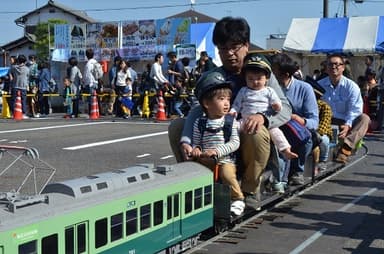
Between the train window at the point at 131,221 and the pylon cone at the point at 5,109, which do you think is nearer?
the train window at the point at 131,221

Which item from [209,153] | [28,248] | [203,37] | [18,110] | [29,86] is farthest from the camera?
[203,37]

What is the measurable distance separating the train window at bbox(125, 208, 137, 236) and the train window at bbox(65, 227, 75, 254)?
0.67 meters

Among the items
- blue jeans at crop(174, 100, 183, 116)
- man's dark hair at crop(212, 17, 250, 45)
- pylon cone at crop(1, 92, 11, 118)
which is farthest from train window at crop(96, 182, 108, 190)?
pylon cone at crop(1, 92, 11, 118)

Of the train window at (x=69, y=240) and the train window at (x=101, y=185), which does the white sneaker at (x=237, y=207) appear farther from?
the train window at (x=69, y=240)

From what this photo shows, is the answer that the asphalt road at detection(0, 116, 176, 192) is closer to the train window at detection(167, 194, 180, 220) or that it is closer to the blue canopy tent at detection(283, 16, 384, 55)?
the train window at detection(167, 194, 180, 220)

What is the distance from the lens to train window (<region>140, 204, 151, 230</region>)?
16.7 ft

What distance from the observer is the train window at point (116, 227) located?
4.72 m

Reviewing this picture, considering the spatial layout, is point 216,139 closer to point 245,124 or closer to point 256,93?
point 245,124

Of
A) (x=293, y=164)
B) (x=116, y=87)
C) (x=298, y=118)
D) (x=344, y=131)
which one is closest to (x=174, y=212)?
(x=298, y=118)

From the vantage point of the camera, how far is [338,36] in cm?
2592

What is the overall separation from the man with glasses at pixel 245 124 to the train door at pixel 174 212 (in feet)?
2.71

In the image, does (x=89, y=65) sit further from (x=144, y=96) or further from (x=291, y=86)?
(x=291, y=86)

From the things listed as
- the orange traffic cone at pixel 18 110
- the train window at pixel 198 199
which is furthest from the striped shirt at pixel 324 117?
the orange traffic cone at pixel 18 110

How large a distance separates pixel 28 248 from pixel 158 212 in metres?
1.56
